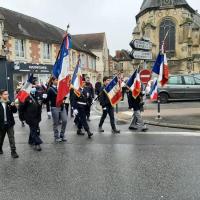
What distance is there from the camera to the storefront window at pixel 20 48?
27.8 meters

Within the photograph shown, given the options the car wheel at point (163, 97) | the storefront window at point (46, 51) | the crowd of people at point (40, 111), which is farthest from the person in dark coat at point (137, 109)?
the storefront window at point (46, 51)

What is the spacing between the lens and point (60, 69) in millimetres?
8789

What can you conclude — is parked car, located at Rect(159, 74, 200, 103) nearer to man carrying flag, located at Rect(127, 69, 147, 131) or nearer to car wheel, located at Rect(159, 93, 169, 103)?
car wheel, located at Rect(159, 93, 169, 103)

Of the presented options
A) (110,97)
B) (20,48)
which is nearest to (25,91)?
(110,97)

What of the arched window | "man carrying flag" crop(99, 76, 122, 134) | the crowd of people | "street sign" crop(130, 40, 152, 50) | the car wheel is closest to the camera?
the crowd of people

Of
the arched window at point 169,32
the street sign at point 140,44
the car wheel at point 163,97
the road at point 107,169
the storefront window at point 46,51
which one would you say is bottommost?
the road at point 107,169

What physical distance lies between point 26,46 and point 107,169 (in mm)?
24465

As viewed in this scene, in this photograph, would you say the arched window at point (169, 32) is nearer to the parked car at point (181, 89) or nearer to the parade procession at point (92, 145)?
the parked car at point (181, 89)

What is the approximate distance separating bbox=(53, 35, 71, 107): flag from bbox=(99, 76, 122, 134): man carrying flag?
5.89 feet

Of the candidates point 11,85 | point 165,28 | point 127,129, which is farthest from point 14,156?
point 165,28

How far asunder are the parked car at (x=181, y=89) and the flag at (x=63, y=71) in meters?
10.8

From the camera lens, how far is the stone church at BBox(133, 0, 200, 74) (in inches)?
1988

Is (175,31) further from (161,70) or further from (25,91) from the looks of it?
(25,91)

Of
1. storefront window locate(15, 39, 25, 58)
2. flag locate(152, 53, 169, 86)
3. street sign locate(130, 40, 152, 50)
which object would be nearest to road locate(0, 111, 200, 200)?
flag locate(152, 53, 169, 86)
